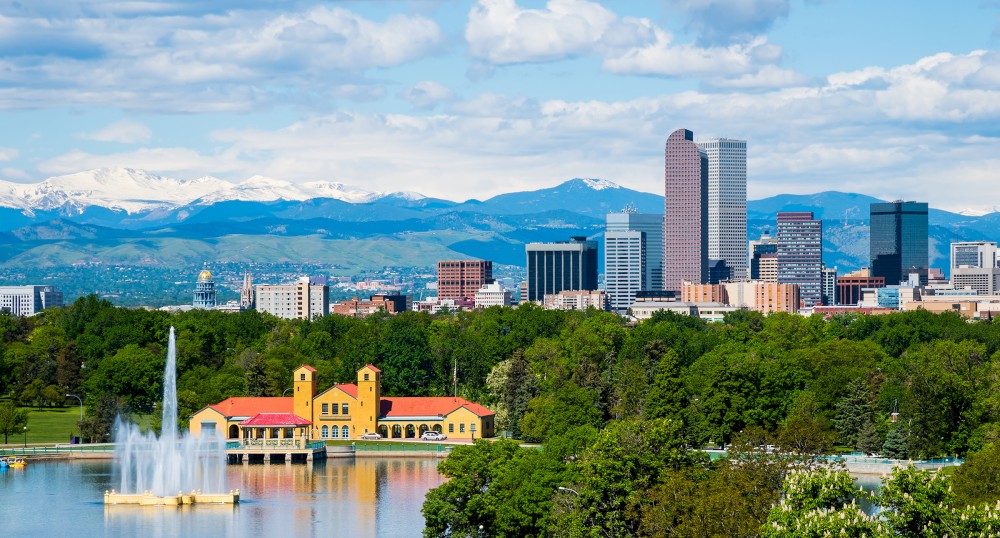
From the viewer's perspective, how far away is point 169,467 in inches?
3652

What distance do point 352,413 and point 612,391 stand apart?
22652 millimetres

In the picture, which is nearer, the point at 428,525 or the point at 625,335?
the point at 428,525

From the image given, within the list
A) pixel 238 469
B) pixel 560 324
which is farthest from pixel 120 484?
pixel 560 324

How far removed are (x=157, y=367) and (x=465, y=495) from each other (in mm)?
69138

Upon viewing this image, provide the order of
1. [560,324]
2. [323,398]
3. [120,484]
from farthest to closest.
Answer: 1. [560,324]
2. [323,398]
3. [120,484]

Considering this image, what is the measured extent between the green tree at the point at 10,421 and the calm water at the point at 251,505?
39.7 ft

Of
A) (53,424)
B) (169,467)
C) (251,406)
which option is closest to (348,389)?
(251,406)

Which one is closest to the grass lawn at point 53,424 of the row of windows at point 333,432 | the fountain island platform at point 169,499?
the row of windows at point 333,432

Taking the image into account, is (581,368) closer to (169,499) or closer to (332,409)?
(332,409)

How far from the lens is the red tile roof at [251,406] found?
119 meters

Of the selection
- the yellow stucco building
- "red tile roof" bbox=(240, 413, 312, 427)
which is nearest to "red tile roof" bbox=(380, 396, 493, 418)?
the yellow stucco building

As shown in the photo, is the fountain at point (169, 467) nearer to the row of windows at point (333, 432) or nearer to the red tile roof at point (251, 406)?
the red tile roof at point (251, 406)

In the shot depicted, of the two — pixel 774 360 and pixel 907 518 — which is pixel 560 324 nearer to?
pixel 774 360

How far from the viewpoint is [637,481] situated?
5872cm
